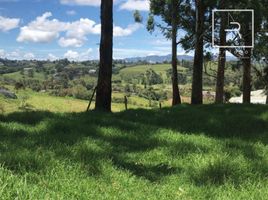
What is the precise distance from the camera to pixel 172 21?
2838 cm

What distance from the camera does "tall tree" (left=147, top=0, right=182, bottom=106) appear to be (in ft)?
89.5

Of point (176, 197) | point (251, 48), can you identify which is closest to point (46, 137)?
point (176, 197)

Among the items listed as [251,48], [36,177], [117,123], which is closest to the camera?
[36,177]

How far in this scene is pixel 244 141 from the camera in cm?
1033

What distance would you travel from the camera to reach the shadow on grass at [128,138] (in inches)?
287

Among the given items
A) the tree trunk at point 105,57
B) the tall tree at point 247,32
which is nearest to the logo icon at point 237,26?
the tall tree at point 247,32

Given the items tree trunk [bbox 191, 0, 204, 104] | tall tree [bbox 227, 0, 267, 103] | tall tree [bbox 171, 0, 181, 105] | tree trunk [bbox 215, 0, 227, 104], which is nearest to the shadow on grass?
tree trunk [bbox 191, 0, 204, 104]

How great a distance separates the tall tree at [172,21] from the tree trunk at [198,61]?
2.64m

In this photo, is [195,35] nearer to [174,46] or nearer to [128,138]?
[174,46]

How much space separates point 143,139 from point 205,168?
301cm

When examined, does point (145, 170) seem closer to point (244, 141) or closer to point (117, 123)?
point (244, 141)

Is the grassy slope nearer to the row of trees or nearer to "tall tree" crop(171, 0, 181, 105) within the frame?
the row of trees

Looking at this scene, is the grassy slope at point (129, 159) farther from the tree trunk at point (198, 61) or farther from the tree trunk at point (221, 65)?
the tree trunk at point (221, 65)

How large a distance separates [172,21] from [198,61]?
570 centimetres
